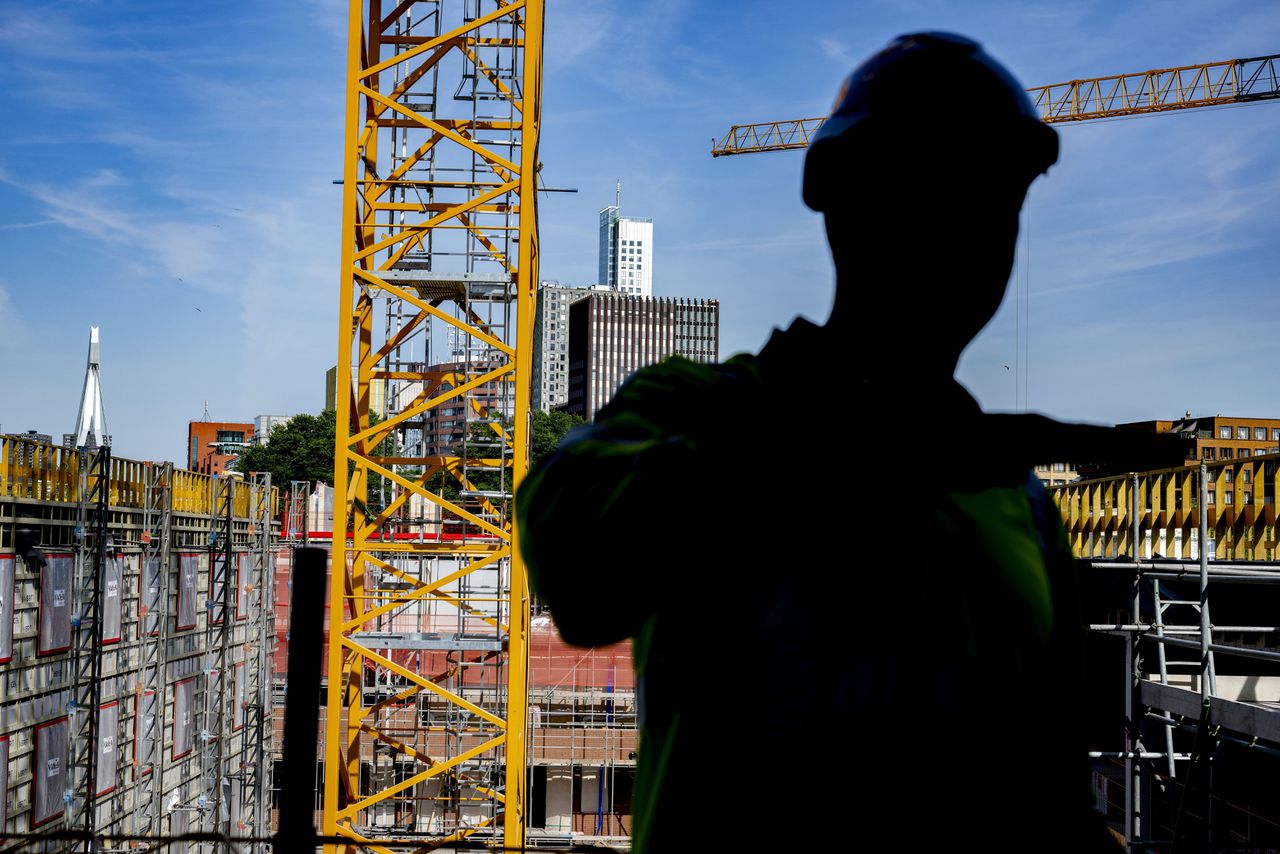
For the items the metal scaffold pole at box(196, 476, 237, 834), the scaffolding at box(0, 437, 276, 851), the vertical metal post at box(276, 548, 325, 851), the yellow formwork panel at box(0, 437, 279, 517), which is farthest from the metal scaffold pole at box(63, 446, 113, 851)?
the vertical metal post at box(276, 548, 325, 851)

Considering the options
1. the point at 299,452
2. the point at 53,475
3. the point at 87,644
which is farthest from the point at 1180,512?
the point at 299,452

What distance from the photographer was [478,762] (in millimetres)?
15195

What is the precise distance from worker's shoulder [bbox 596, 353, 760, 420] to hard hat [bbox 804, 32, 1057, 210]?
0.23 metres

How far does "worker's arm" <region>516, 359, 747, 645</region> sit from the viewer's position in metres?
1.02

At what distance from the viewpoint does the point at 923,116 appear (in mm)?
1136

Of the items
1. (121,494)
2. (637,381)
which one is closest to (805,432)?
(637,381)

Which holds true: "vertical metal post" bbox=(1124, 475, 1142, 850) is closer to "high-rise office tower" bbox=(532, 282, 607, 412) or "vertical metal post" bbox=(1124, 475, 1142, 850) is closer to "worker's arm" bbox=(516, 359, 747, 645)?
"worker's arm" bbox=(516, 359, 747, 645)

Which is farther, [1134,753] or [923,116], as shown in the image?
[1134,753]

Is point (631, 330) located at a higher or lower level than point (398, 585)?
higher

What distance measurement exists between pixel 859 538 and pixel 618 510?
246 millimetres

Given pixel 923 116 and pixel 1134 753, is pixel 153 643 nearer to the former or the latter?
pixel 1134 753

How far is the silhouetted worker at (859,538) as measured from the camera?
1040 mm

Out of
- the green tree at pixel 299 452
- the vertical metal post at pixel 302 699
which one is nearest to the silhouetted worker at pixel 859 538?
the vertical metal post at pixel 302 699

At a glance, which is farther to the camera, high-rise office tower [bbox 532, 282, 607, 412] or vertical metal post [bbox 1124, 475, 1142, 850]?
high-rise office tower [bbox 532, 282, 607, 412]
